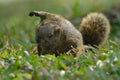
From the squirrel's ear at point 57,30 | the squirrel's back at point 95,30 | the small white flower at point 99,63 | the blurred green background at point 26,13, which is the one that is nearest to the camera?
the small white flower at point 99,63

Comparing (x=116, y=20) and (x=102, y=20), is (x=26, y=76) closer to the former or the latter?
(x=102, y=20)

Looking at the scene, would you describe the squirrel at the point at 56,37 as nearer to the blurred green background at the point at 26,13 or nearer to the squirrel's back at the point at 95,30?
the squirrel's back at the point at 95,30

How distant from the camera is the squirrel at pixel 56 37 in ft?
24.6

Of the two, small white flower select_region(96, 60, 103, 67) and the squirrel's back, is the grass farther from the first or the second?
the squirrel's back

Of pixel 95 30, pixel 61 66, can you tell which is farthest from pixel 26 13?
pixel 61 66

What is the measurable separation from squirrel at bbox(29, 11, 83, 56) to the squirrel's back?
2.88 feet

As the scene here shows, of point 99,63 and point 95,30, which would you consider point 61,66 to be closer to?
point 99,63

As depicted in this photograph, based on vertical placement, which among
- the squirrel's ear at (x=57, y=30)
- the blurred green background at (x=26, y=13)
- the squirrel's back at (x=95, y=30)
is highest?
the squirrel's ear at (x=57, y=30)

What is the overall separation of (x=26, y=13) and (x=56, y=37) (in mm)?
8072

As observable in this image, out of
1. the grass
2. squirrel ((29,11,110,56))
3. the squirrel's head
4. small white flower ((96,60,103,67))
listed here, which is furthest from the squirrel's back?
small white flower ((96,60,103,67))

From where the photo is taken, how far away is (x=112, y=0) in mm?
16297

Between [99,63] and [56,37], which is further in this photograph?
[56,37]

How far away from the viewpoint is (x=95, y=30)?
8.61 meters

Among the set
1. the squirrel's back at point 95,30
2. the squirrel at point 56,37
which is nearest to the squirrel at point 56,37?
the squirrel at point 56,37
